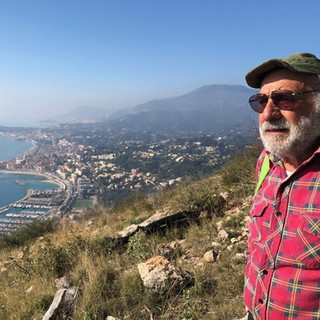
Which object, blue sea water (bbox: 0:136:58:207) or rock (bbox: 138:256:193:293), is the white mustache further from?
blue sea water (bbox: 0:136:58:207)

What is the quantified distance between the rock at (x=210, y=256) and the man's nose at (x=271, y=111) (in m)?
2.31

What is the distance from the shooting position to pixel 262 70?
135 cm

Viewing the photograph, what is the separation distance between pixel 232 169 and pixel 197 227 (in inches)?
A: 105

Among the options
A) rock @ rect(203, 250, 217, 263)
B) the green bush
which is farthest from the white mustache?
the green bush

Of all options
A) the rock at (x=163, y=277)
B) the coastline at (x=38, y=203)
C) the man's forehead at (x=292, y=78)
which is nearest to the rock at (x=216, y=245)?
the rock at (x=163, y=277)

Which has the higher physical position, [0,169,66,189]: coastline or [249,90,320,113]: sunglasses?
[249,90,320,113]: sunglasses

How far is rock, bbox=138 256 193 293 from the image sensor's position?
2.61 meters

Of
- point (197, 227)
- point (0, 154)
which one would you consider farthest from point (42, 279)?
point (0, 154)

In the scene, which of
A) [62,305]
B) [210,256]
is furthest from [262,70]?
[62,305]

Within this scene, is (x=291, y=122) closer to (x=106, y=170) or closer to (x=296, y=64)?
(x=296, y=64)

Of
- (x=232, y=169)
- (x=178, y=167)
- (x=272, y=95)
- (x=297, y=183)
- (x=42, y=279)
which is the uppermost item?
(x=272, y=95)

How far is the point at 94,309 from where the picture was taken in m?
2.41

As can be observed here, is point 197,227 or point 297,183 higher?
point 297,183

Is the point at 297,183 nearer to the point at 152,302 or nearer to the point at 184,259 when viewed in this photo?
the point at 152,302
